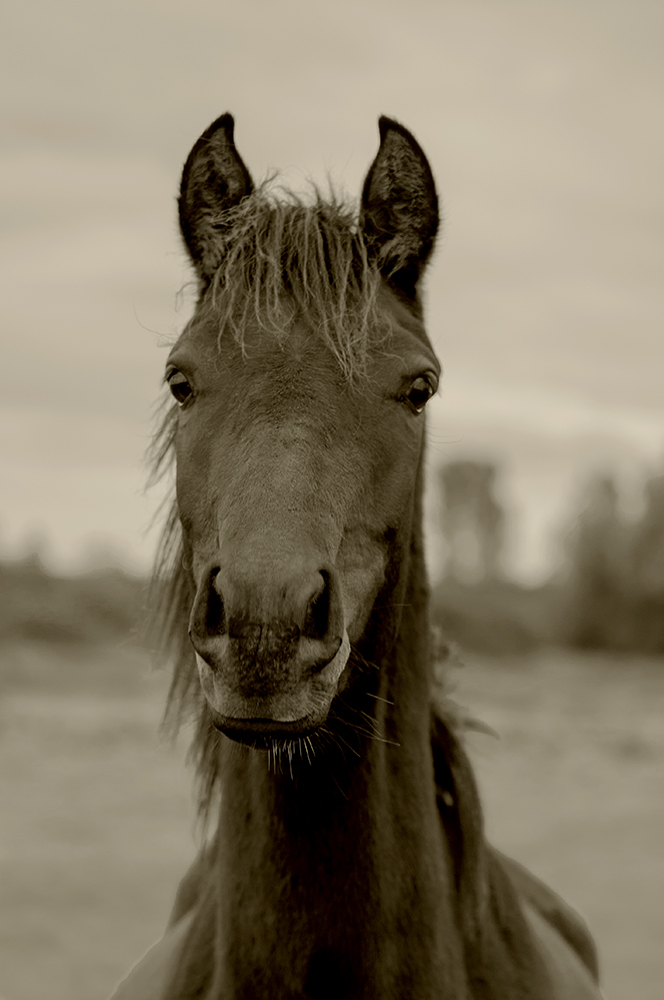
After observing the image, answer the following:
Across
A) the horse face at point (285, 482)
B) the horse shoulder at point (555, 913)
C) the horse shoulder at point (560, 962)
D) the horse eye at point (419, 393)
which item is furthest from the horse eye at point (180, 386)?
the horse shoulder at point (555, 913)

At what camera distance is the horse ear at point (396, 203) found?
3.19 metres

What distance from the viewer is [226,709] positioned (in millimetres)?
2344

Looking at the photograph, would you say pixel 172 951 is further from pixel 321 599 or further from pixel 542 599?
pixel 542 599

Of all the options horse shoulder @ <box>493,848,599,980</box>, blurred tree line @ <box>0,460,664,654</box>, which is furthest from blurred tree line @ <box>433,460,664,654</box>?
horse shoulder @ <box>493,848,599,980</box>

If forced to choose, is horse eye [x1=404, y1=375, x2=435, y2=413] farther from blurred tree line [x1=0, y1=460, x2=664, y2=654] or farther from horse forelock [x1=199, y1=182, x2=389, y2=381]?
blurred tree line [x1=0, y1=460, x2=664, y2=654]

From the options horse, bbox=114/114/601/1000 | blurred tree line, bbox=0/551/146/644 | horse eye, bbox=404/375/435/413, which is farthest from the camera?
blurred tree line, bbox=0/551/146/644

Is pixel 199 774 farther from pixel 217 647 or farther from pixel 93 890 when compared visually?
pixel 93 890

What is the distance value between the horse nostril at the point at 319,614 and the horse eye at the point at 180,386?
88 centimetres

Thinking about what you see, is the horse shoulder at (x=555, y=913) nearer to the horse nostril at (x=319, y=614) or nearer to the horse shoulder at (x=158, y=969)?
the horse shoulder at (x=158, y=969)

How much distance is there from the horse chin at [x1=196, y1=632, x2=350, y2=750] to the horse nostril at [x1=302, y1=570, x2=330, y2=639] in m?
0.08

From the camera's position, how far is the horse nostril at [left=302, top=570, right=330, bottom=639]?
92.4 inches

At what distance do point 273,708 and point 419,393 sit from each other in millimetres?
1117

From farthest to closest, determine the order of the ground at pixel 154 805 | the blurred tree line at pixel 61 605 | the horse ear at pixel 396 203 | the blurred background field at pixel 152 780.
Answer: the blurred tree line at pixel 61 605 → the blurred background field at pixel 152 780 → the ground at pixel 154 805 → the horse ear at pixel 396 203

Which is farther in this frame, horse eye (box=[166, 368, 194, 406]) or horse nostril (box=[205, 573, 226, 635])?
horse eye (box=[166, 368, 194, 406])
